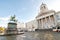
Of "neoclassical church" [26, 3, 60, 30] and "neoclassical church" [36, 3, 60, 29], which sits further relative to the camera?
"neoclassical church" [26, 3, 60, 30]

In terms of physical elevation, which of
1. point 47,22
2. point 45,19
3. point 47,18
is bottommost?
point 47,22

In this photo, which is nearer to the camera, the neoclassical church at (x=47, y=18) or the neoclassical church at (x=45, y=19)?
the neoclassical church at (x=47, y=18)

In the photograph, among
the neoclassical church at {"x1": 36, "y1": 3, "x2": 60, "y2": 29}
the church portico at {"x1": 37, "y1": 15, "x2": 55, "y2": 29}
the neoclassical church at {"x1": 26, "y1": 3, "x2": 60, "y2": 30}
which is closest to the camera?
the neoclassical church at {"x1": 36, "y1": 3, "x2": 60, "y2": 29}

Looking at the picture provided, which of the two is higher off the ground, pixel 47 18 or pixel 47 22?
pixel 47 18

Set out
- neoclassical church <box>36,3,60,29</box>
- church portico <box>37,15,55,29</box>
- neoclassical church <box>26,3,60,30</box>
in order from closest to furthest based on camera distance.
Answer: neoclassical church <box>36,3,60,29</box>
neoclassical church <box>26,3,60,30</box>
church portico <box>37,15,55,29</box>

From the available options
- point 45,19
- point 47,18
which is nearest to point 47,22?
point 45,19

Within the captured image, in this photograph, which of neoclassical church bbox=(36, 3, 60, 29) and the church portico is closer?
neoclassical church bbox=(36, 3, 60, 29)

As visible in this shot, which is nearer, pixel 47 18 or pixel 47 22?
pixel 47 22

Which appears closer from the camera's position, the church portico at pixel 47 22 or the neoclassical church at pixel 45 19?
the neoclassical church at pixel 45 19

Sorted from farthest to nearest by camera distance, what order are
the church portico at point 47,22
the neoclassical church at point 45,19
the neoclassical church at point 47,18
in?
the church portico at point 47,22
the neoclassical church at point 45,19
the neoclassical church at point 47,18

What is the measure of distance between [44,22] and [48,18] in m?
7.48

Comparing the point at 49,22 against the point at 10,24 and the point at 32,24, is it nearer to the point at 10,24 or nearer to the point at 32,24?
the point at 32,24

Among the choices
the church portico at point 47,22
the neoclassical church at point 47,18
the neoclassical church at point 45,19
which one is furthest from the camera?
the church portico at point 47,22

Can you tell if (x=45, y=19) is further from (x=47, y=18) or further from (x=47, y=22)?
(x=47, y=22)
